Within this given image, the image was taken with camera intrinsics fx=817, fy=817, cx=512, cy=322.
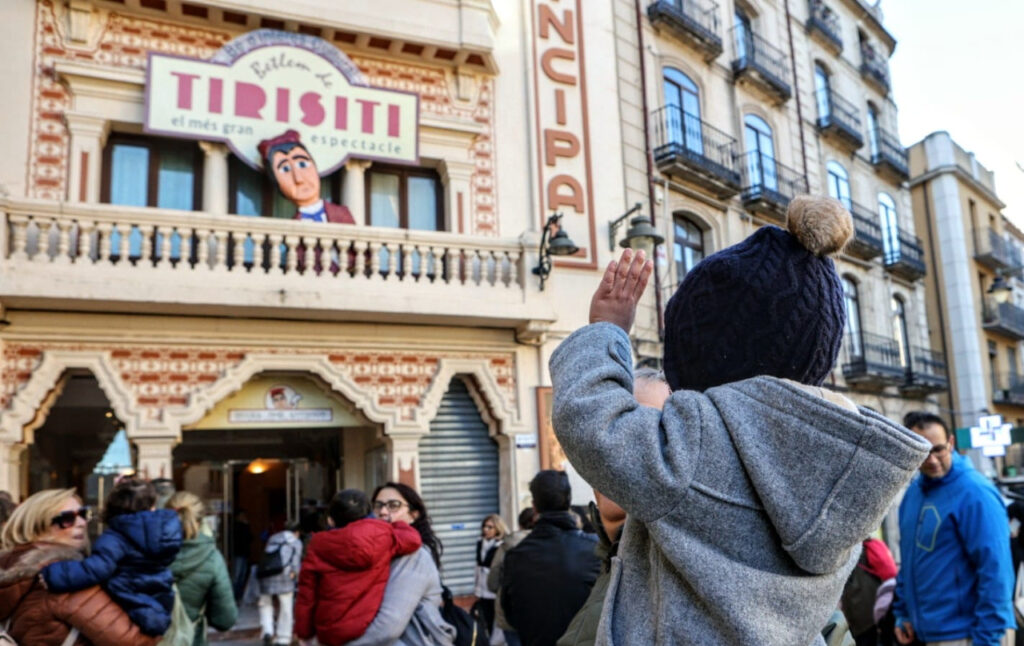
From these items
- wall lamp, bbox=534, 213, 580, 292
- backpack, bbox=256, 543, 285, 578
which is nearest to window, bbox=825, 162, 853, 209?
wall lamp, bbox=534, 213, 580, 292

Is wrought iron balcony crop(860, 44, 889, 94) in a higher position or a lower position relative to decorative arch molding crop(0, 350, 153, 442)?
higher

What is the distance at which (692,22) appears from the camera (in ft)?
45.8

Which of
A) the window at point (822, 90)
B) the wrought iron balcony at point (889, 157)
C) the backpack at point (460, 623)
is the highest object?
the window at point (822, 90)

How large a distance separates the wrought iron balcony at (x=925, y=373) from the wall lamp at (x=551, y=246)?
40.4 ft

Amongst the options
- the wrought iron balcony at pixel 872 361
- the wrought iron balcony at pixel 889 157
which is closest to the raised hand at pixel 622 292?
the wrought iron balcony at pixel 872 361

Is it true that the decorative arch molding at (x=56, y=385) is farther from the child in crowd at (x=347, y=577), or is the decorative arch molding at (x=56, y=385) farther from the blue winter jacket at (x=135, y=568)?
the child in crowd at (x=347, y=577)

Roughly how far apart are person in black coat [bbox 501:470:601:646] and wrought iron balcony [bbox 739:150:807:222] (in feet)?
36.3

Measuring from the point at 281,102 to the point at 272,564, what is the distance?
5560 millimetres

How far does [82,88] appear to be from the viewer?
9.19 meters

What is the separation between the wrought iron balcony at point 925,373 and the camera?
19.0m

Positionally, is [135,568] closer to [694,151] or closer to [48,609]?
[48,609]

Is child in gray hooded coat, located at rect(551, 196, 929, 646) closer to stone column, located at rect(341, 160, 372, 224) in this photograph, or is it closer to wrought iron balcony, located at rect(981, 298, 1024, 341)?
stone column, located at rect(341, 160, 372, 224)

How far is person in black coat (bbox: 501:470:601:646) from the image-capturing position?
404cm

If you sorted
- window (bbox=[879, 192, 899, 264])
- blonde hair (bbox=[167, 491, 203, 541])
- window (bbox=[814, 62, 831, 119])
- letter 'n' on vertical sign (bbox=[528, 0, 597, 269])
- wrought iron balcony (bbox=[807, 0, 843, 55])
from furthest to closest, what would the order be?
window (bbox=[879, 192, 899, 264]) → window (bbox=[814, 62, 831, 119]) → wrought iron balcony (bbox=[807, 0, 843, 55]) → letter 'n' on vertical sign (bbox=[528, 0, 597, 269]) → blonde hair (bbox=[167, 491, 203, 541])
